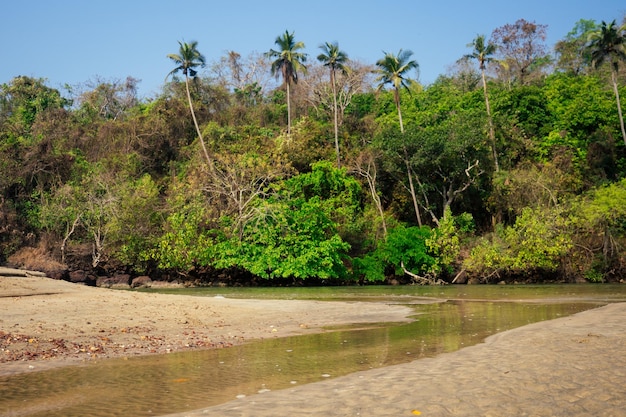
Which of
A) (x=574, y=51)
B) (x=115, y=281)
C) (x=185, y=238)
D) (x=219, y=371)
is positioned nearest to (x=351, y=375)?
(x=219, y=371)

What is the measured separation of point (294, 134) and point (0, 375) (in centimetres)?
4143

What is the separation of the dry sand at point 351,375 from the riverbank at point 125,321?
3 centimetres

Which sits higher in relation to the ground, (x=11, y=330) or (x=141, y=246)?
(x=141, y=246)

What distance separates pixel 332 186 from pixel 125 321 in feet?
105

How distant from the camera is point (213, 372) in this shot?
30.9 ft

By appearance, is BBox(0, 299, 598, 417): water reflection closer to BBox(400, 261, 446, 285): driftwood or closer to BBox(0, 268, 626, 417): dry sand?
BBox(0, 268, 626, 417): dry sand

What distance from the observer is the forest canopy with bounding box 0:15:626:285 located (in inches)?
1524

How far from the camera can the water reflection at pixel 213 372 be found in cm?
743

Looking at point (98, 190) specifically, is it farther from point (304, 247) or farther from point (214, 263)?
point (304, 247)

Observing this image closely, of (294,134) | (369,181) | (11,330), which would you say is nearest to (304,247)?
(369,181)

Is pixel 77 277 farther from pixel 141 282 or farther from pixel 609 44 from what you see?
pixel 609 44

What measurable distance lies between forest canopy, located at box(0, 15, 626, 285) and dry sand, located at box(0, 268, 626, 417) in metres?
20.2

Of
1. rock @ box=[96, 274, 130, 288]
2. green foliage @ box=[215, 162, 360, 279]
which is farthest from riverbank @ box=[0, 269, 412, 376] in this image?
rock @ box=[96, 274, 130, 288]

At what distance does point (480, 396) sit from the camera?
6.95 meters
